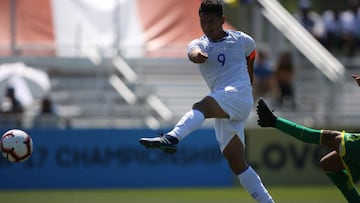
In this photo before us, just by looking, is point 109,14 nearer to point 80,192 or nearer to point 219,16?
point 80,192

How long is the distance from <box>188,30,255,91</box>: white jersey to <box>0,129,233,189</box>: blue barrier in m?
9.03

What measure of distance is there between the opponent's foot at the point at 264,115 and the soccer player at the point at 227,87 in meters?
0.16

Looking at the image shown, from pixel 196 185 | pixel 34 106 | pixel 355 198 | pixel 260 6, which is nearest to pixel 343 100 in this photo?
pixel 260 6

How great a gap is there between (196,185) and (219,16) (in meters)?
9.96

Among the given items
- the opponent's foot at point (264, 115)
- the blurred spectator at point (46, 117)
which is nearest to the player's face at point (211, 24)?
the opponent's foot at point (264, 115)

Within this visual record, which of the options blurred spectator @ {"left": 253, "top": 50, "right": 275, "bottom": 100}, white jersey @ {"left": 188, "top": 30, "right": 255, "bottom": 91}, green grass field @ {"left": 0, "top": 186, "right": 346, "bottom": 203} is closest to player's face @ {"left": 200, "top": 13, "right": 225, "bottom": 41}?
white jersey @ {"left": 188, "top": 30, "right": 255, "bottom": 91}

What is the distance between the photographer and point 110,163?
21250 mm

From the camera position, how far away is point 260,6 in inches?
982

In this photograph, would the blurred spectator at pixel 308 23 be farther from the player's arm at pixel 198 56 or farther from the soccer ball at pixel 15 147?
the player's arm at pixel 198 56

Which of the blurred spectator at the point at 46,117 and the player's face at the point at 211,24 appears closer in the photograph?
the player's face at the point at 211,24

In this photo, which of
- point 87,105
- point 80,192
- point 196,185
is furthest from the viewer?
point 87,105

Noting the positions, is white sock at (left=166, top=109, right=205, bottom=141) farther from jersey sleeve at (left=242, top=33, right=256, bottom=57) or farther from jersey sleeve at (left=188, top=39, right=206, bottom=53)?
jersey sleeve at (left=242, top=33, right=256, bottom=57)

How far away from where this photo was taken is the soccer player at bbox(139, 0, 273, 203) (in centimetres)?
1188

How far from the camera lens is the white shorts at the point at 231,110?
39.0 feet
